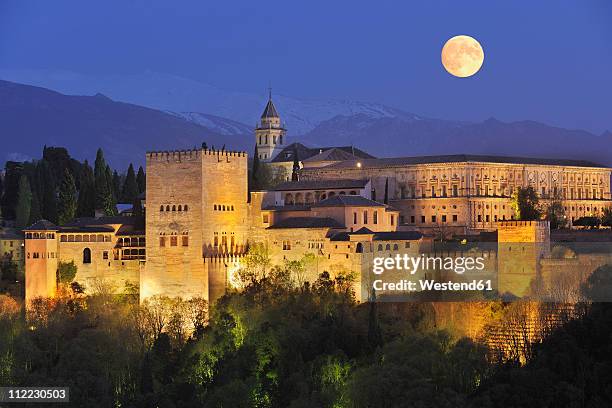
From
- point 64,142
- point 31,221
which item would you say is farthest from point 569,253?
point 64,142

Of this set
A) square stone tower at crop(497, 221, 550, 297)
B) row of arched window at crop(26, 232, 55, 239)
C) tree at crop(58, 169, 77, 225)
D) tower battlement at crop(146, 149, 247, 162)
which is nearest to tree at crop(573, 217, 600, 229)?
square stone tower at crop(497, 221, 550, 297)

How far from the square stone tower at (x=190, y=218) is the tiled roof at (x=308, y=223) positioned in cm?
148

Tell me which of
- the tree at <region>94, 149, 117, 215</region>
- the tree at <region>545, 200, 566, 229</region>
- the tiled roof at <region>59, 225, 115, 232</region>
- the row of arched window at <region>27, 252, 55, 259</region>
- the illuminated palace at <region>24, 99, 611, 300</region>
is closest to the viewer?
the illuminated palace at <region>24, 99, 611, 300</region>

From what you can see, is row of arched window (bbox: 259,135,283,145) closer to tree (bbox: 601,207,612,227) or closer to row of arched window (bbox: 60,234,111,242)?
tree (bbox: 601,207,612,227)

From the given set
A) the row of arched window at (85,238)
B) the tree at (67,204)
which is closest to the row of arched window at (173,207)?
the row of arched window at (85,238)

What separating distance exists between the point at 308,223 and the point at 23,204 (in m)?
21.0

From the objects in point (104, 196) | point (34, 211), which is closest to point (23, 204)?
point (34, 211)

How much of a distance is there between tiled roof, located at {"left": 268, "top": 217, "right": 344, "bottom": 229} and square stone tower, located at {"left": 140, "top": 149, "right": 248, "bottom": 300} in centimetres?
148

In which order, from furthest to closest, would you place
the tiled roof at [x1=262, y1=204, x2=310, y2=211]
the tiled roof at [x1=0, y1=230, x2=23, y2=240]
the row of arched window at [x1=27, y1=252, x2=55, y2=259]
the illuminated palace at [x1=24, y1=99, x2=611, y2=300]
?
the tiled roof at [x1=0, y1=230, x2=23, y2=240]
the tiled roof at [x1=262, y1=204, x2=310, y2=211]
the row of arched window at [x1=27, y1=252, x2=55, y2=259]
the illuminated palace at [x1=24, y1=99, x2=611, y2=300]

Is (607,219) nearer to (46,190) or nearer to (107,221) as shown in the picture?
→ (107,221)

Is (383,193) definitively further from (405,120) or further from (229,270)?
(405,120)

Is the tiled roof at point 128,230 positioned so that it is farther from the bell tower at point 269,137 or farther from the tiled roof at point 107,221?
Result: the bell tower at point 269,137

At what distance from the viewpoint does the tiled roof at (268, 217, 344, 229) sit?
4769 centimetres

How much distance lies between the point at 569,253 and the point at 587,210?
85.7ft
